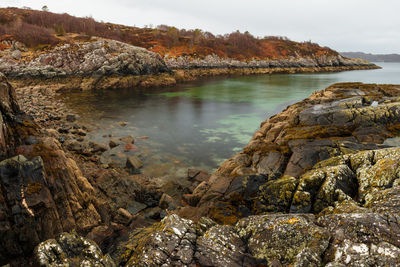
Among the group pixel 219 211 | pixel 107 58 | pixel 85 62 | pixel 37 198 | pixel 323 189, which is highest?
pixel 107 58

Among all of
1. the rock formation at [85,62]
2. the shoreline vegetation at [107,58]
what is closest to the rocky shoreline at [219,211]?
the shoreline vegetation at [107,58]

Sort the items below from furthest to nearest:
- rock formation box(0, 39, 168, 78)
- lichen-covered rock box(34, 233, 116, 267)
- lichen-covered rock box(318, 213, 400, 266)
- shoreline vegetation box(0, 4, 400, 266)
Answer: rock formation box(0, 39, 168, 78), shoreline vegetation box(0, 4, 400, 266), lichen-covered rock box(34, 233, 116, 267), lichen-covered rock box(318, 213, 400, 266)

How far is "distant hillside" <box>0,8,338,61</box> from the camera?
2820 inches

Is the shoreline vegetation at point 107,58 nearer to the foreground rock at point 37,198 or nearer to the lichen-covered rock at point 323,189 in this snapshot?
the foreground rock at point 37,198

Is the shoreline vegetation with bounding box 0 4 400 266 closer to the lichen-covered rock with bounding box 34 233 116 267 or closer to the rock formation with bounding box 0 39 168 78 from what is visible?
the lichen-covered rock with bounding box 34 233 116 267

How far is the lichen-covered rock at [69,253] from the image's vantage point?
5652 mm

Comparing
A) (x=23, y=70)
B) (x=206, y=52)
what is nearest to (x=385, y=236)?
(x=23, y=70)

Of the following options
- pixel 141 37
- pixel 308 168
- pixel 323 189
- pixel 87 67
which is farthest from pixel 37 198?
pixel 141 37

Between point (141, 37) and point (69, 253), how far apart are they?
389 feet

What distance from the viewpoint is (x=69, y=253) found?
6133 millimetres

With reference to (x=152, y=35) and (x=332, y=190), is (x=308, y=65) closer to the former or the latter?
(x=152, y=35)

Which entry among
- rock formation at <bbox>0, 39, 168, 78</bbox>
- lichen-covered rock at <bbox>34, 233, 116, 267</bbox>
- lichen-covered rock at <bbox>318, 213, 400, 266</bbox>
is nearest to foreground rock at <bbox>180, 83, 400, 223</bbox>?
lichen-covered rock at <bbox>318, 213, 400, 266</bbox>

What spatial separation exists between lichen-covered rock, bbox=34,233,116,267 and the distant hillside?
242 ft

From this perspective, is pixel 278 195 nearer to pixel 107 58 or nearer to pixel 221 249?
pixel 221 249
